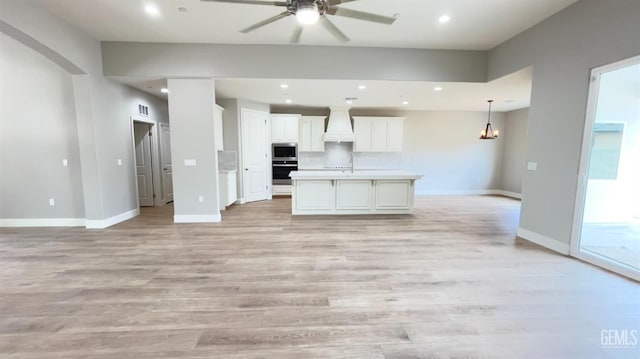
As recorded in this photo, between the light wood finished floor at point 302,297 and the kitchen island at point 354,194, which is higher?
the kitchen island at point 354,194

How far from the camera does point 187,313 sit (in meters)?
2.05

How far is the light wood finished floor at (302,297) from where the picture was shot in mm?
1713

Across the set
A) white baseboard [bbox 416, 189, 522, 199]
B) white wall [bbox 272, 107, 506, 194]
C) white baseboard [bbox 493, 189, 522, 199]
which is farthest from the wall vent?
white baseboard [bbox 493, 189, 522, 199]

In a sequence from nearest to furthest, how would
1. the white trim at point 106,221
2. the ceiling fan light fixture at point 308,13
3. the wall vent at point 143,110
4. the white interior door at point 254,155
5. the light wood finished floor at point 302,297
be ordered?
the light wood finished floor at point 302,297
the ceiling fan light fixture at point 308,13
the white trim at point 106,221
the wall vent at point 143,110
the white interior door at point 254,155

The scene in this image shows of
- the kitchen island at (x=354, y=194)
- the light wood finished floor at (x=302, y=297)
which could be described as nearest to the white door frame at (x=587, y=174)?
the light wood finished floor at (x=302, y=297)

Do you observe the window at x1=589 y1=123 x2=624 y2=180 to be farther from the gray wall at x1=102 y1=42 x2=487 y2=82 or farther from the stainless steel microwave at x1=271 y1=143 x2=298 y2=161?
the stainless steel microwave at x1=271 y1=143 x2=298 y2=161

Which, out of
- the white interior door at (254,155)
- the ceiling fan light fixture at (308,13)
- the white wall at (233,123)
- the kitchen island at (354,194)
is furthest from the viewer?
the white interior door at (254,155)

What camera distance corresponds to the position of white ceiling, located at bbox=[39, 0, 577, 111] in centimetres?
318

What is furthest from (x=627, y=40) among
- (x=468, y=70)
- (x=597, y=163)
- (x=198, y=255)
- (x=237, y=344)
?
(x=198, y=255)

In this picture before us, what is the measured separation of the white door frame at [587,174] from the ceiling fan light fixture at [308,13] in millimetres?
3270

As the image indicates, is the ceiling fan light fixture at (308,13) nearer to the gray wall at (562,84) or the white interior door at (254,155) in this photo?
the gray wall at (562,84)

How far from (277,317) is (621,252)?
14.1 ft

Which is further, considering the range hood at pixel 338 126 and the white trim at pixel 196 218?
the range hood at pixel 338 126

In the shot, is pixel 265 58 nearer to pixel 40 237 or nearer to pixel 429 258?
pixel 429 258
